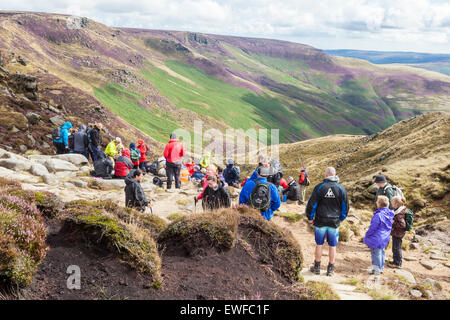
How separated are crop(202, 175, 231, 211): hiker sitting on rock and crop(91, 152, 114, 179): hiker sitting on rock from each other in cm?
1075

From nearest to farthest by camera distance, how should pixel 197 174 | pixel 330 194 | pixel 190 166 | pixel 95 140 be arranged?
pixel 330 194 < pixel 95 140 < pixel 190 166 < pixel 197 174

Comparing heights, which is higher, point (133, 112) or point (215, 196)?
point (133, 112)

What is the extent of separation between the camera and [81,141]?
68.9 ft

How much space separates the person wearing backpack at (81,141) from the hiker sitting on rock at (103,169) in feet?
7.49

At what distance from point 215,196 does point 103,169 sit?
1109 centimetres

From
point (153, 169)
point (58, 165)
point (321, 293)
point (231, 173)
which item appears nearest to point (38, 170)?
point (58, 165)

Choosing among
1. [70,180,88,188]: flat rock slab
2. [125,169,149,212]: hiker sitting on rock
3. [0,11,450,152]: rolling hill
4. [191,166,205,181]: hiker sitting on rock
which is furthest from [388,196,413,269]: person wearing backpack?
[0,11,450,152]: rolling hill

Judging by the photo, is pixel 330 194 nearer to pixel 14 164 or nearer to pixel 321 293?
pixel 321 293

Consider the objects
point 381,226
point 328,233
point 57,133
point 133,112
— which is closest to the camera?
point 328,233

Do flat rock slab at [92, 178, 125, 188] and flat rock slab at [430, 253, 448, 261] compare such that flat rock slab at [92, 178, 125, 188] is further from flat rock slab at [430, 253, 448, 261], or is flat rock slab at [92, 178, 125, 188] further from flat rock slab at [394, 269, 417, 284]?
flat rock slab at [430, 253, 448, 261]

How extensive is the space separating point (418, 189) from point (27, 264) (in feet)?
66.7

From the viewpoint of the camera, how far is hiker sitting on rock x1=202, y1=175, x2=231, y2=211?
9859mm

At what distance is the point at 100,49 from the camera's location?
Result: 115125 millimetres
